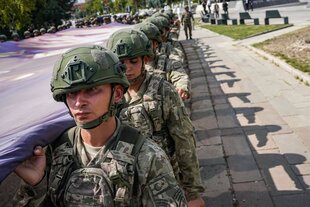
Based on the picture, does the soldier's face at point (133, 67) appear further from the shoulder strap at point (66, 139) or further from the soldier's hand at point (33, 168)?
the soldier's hand at point (33, 168)

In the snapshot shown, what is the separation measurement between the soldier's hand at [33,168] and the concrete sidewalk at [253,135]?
258 centimetres

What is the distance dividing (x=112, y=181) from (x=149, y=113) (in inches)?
50.5

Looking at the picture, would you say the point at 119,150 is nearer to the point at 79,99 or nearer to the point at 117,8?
the point at 79,99

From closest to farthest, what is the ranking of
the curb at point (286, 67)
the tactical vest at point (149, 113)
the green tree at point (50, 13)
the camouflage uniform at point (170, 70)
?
the tactical vest at point (149, 113) → the camouflage uniform at point (170, 70) → the curb at point (286, 67) → the green tree at point (50, 13)

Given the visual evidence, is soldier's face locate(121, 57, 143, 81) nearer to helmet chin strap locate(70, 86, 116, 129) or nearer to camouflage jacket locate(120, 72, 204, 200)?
camouflage jacket locate(120, 72, 204, 200)

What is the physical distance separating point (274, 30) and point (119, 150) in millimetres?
18893

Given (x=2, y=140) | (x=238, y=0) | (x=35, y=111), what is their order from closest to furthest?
(x=2, y=140) → (x=35, y=111) → (x=238, y=0)

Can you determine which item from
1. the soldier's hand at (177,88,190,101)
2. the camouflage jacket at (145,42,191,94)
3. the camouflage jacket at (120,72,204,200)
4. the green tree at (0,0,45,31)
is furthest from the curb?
the green tree at (0,0,45,31)

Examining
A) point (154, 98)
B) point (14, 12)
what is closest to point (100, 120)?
point (154, 98)

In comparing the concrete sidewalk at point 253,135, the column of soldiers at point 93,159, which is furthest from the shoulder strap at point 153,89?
the concrete sidewalk at point 253,135

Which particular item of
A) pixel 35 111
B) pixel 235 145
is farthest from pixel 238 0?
pixel 35 111

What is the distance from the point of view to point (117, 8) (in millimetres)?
83000

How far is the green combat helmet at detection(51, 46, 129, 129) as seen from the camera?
6.61 ft

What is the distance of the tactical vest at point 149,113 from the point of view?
316cm
